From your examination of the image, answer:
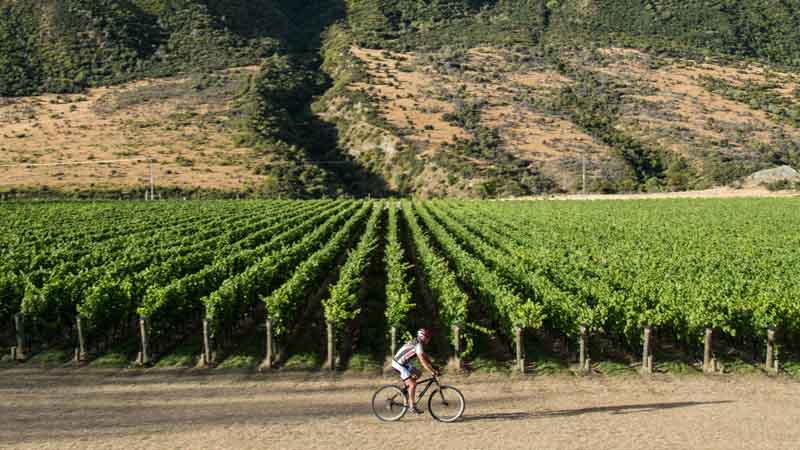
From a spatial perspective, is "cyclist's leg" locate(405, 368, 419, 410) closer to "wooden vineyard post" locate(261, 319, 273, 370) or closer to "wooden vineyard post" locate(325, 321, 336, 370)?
"wooden vineyard post" locate(325, 321, 336, 370)

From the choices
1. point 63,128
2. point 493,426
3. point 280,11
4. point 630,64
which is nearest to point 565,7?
point 630,64

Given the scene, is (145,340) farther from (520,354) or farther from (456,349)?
(520,354)

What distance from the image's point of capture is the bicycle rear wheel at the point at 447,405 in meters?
11.7

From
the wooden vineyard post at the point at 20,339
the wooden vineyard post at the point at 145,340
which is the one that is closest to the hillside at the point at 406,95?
the wooden vineyard post at the point at 20,339

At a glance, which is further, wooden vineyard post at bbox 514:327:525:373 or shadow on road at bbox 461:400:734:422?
wooden vineyard post at bbox 514:327:525:373

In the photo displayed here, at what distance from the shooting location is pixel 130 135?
90125 millimetres

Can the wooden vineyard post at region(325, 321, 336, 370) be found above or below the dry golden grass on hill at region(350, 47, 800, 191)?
below

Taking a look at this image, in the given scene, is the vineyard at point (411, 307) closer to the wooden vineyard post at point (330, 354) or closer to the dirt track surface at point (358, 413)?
the wooden vineyard post at point (330, 354)

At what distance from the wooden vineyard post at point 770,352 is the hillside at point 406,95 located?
69315 millimetres

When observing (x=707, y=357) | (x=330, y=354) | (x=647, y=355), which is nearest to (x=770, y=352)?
(x=707, y=357)

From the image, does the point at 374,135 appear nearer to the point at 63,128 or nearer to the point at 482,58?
the point at 482,58

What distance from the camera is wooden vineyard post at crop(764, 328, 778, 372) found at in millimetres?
14750

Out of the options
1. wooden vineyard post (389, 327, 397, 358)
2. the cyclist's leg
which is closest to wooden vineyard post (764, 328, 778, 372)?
wooden vineyard post (389, 327, 397, 358)

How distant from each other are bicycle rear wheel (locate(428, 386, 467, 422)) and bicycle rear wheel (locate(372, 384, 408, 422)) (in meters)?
0.53
